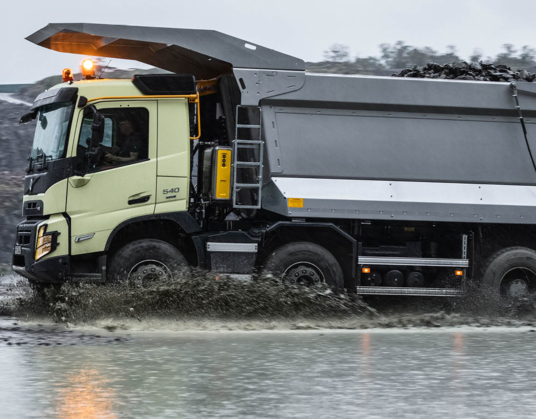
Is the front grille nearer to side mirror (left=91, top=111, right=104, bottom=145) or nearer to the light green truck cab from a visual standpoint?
the light green truck cab

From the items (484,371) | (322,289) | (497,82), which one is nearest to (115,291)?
(322,289)

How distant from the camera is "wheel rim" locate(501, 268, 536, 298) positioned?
37.8ft

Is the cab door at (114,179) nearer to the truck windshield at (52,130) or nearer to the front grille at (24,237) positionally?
the truck windshield at (52,130)

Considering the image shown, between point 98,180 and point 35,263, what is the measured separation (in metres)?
1.22

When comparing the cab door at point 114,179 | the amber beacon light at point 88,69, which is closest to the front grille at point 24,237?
the cab door at point 114,179

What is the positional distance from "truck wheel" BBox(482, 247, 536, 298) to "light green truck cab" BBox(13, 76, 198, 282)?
4.09m

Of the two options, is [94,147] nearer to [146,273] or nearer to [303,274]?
[146,273]

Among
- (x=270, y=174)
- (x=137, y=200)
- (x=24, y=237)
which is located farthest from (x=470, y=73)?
(x=24, y=237)

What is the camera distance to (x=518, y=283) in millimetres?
11562

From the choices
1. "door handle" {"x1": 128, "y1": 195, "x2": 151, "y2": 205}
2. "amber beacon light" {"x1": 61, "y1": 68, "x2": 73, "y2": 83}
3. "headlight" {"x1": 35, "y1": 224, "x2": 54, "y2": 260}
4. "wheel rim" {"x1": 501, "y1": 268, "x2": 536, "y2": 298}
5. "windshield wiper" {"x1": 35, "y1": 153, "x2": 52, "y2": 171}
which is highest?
"amber beacon light" {"x1": 61, "y1": 68, "x2": 73, "y2": 83}

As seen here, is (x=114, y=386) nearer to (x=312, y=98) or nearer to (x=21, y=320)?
(x=21, y=320)

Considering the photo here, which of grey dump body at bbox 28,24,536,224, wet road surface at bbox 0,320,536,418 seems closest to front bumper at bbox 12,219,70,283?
wet road surface at bbox 0,320,536,418

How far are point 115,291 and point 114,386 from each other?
157 inches

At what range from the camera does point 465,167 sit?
1136 centimetres
